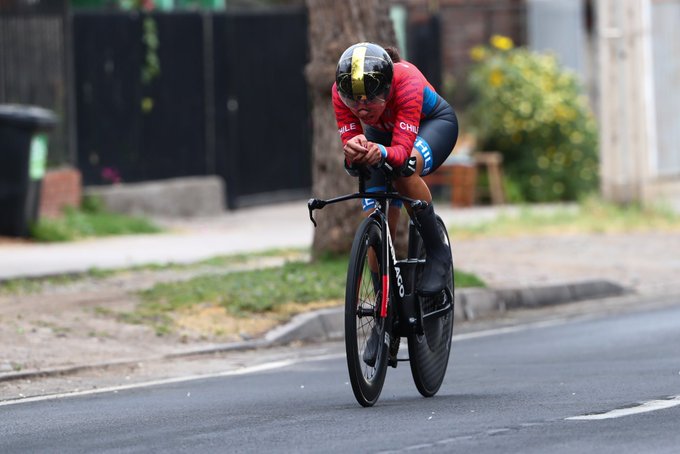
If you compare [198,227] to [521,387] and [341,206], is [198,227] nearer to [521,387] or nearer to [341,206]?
[341,206]

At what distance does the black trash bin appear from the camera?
637 inches

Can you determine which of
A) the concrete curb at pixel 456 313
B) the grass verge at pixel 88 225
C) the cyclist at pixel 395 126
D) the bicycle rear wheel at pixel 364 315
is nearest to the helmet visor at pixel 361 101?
the cyclist at pixel 395 126

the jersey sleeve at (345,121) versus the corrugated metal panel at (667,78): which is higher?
the corrugated metal panel at (667,78)

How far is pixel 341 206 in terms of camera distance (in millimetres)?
12867

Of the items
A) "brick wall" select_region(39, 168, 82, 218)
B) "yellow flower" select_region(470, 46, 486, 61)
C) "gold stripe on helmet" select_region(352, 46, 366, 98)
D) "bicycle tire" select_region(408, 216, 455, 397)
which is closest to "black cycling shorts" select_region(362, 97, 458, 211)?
"bicycle tire" select_region(408, 216, 455, 397)

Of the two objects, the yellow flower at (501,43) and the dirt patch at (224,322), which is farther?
the yellow flower at (501,43)

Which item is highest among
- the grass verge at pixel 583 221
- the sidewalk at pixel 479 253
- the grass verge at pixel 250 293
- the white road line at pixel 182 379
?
the grass verge at pixel 583 221

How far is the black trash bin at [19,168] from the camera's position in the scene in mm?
16172

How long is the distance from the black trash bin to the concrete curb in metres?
5.61

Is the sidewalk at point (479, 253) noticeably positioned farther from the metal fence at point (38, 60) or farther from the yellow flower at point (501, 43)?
the yellow flower at point (501, 43)

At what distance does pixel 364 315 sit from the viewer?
7.38m

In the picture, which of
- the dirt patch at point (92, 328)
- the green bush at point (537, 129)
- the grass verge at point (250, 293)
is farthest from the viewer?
the green bush at point (537, 129)

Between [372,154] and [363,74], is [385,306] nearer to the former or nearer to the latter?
[372,154]

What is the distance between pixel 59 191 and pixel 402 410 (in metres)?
10.9
